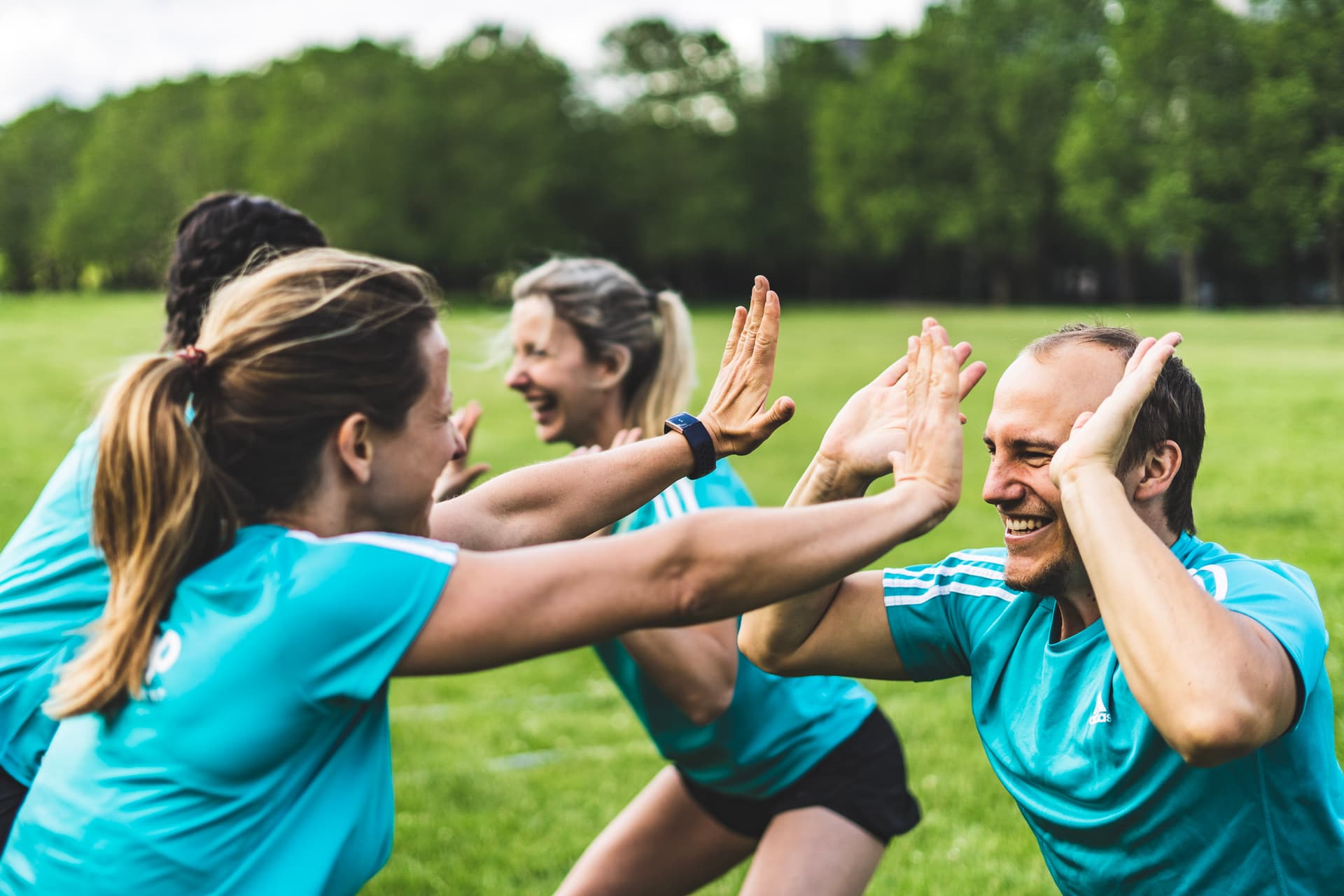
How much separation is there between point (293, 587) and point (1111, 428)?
1.53m

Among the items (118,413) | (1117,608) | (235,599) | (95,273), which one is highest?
(118,413)

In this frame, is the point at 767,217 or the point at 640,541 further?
the point at 767,217

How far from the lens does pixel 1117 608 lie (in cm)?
238

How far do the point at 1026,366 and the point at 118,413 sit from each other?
1885mm

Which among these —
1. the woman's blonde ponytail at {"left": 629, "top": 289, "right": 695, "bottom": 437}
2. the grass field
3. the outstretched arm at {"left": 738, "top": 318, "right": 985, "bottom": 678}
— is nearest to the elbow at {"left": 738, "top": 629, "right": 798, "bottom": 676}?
the outstretched arm at {"left": 738, "top": 318, "right": 985, "bottom": 678}

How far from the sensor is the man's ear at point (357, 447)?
92.4 inches

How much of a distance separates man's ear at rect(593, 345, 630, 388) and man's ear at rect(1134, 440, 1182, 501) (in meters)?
2.37

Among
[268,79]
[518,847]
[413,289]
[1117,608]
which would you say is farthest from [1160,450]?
[268,79]

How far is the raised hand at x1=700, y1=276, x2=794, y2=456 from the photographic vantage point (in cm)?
304

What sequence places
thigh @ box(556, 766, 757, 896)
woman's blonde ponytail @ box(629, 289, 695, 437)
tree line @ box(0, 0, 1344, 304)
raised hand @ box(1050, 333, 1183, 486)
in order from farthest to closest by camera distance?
tree line @ box(0, 0, 1344, 304) < woman's blonde ponytail @ box(629, 289, 695, 437) < thigh @ box(556, 766, 757, 896) < raised hand @ box(1050, 333, 1183, 486)

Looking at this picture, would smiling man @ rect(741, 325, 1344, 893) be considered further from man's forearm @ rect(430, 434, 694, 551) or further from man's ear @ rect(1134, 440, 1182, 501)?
man's forearm @ rect(430, 434, 694, 551)

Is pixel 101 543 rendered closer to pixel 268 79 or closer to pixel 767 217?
pixel 767 217

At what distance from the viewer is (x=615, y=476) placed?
3125 mm

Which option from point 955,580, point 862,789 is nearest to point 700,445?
point 955,580
